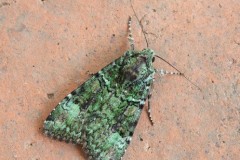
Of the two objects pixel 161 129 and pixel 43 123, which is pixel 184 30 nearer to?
pixel 161 129

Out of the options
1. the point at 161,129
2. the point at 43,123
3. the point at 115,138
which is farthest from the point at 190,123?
the point at 43,123

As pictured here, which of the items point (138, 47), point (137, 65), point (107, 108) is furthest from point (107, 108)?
point (138, 47)

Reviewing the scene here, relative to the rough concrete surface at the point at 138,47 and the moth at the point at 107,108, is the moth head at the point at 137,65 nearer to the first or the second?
the moth at the point at 107,108

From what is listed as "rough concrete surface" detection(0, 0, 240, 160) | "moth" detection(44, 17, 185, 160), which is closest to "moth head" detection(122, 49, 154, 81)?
"moth" detection(44, 17, 185, 160)

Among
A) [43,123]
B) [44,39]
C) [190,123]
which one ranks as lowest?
[190,123]

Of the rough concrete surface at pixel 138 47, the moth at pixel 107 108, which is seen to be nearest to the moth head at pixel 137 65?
the moth at pixel 107 108

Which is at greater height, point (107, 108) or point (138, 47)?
point (138, 47)

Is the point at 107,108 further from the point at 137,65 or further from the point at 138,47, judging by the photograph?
the point at 138,47

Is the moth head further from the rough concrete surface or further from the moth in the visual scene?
the rough concrete surface
